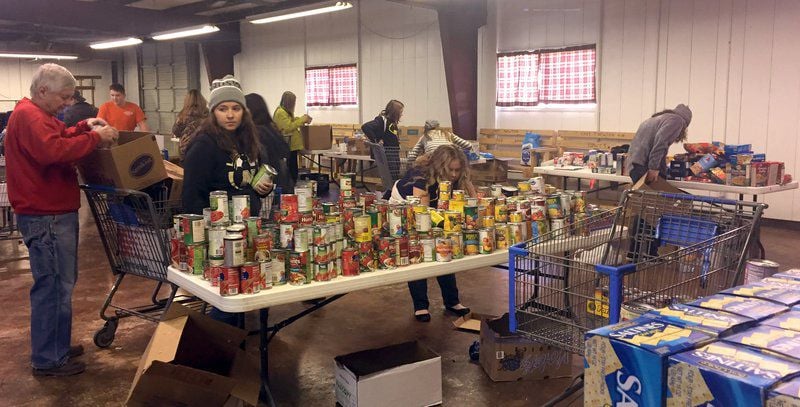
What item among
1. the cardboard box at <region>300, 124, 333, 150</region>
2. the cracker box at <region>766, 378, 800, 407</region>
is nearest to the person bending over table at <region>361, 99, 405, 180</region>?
the cardboard box at <region>300, 124, 333, 150</region>

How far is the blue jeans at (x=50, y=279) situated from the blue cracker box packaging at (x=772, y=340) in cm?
319

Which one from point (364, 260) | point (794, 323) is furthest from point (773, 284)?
point (364, 260)

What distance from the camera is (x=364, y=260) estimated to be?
2.91 metres

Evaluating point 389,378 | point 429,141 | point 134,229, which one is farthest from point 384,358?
point 429,141

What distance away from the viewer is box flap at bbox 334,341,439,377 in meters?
3.21

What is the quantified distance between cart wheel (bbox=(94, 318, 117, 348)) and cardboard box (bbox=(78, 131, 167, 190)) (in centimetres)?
A: 86

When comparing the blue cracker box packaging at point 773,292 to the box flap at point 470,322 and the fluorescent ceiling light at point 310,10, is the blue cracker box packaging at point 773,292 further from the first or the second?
the fluorescent ceiling light at point 310,10

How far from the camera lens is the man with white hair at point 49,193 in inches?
135

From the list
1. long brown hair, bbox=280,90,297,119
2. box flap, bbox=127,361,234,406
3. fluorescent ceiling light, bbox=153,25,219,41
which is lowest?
box flap, bbox=127,361,234,406

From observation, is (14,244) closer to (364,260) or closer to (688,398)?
(364,260)

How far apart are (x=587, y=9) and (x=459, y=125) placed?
102 inches

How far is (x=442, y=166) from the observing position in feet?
13.6

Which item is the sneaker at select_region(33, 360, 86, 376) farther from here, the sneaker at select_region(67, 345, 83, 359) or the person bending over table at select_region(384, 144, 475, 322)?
the person bending over table at select_region(384, 144, 475, 322)

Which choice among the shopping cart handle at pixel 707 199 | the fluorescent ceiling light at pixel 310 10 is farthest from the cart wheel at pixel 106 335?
the fluorescent ceiling light at pixel 310 10
